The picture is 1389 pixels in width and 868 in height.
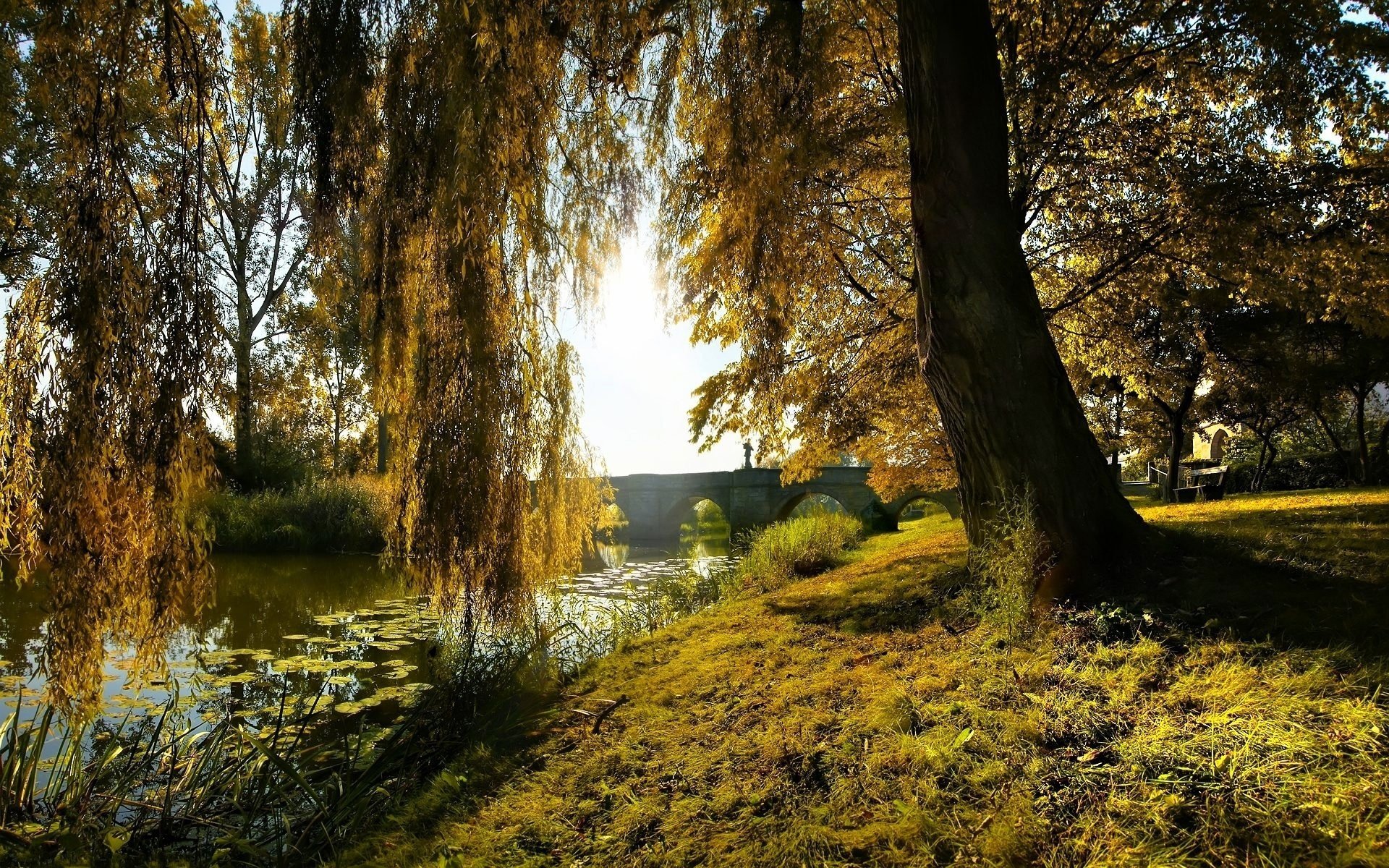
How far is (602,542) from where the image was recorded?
27.0 meters

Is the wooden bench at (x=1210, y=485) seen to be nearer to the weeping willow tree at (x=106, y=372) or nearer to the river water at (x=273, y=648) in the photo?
the river water at (x=273, y=648)

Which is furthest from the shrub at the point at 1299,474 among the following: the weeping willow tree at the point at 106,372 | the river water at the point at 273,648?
the weeping willow tree at the point at 106,372

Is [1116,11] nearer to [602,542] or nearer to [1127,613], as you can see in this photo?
[1127,613]

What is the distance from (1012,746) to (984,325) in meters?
2.44

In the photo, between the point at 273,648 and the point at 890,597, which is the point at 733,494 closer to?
the point at 273,648

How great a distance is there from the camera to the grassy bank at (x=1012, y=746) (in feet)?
6.26

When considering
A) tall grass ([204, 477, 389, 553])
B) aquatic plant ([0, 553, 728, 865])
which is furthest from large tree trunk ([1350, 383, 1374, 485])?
tall grass ([204, 477, 389, 553])

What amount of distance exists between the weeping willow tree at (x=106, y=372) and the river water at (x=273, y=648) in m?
0.23

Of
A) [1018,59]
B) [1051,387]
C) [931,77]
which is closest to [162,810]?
[1051,387]

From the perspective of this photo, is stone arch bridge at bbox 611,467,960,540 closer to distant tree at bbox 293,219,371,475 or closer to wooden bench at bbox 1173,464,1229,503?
→ distant tree at bbox 293,219,371,475

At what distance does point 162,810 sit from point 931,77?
5369 millimetres

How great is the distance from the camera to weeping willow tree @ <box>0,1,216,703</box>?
2.68 m

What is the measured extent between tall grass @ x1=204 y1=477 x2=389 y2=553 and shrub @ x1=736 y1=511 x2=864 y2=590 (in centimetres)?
873

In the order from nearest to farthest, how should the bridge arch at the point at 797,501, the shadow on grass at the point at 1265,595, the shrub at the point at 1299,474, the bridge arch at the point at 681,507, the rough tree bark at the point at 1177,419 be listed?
the shadow on grass at the point at 1265,595 < the rough tree bark at the point at 1177,419 < the shrub at the point at 1299,474 < the bridge arch at the point at 797,501 < the bridge arch at the point at 681,507
